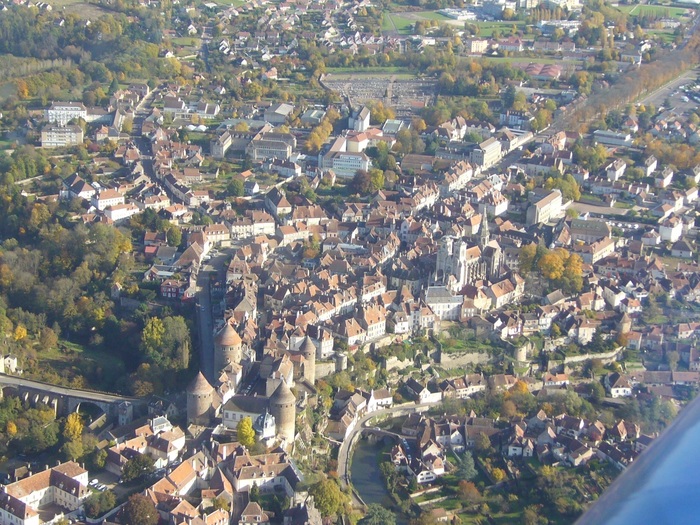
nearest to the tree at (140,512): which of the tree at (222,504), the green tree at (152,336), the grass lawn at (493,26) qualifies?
the tree at (222,504)

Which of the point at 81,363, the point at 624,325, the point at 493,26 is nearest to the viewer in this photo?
the point at 81,363

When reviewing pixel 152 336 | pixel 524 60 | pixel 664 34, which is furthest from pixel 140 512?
pixel 664 34

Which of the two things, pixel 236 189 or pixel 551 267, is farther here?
pixel 236 189

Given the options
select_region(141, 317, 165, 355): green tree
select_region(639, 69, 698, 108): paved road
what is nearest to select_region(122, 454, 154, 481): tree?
select_region(141, 317, 165, 355): green tree

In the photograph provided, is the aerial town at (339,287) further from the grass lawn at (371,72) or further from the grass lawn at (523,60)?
the grass lawn at (523,60)

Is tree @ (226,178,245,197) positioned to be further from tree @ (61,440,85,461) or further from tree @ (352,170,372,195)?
tree @ (61,440,85,461)

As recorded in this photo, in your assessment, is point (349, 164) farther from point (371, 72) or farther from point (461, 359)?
point (371, 72)
